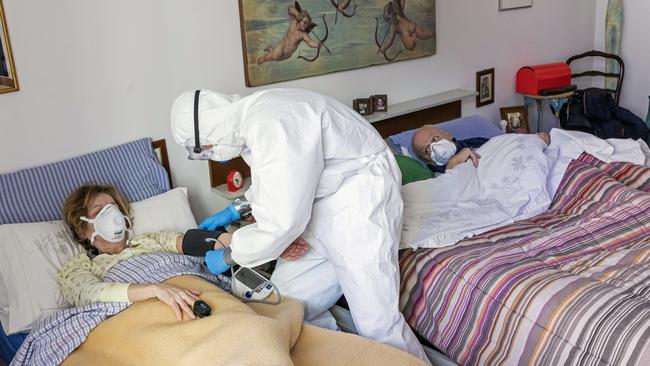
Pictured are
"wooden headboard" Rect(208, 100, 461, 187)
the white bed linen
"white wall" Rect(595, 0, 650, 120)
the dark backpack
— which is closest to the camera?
the white bed linen

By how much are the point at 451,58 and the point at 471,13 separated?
320 mm

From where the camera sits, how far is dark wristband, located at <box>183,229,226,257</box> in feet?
6.89

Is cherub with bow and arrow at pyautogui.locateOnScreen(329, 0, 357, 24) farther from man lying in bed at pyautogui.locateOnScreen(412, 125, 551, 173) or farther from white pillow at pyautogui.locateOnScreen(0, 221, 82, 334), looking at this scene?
white pillow at pyautogui.locateOnScreen(0, 221, 82, 334)

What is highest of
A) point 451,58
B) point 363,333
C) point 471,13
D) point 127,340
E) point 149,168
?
point 471,13

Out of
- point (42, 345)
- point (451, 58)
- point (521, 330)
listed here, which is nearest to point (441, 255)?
point (521, 330)

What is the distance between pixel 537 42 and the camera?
423cm

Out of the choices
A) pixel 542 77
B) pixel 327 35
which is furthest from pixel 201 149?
pixel 542 77

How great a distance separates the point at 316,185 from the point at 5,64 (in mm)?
1218

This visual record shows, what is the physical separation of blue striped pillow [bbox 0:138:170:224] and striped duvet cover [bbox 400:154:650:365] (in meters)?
1.07

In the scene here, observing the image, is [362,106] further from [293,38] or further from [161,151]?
[161,151]

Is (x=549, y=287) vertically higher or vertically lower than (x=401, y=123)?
lower

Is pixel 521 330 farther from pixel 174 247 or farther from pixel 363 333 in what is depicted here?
pixel 174 247

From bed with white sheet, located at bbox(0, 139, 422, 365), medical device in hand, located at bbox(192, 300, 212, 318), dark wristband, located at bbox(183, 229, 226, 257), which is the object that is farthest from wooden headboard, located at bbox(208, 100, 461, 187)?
medical device in hand, located at bbox(192, 300, 212, 318)

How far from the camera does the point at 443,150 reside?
9.70 feet
